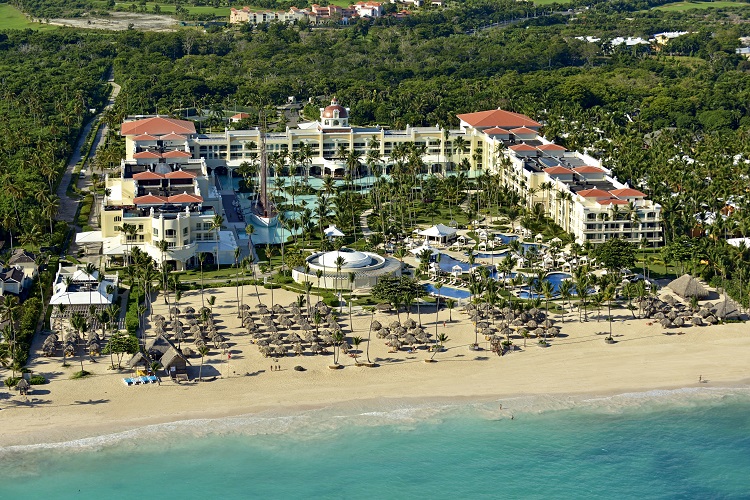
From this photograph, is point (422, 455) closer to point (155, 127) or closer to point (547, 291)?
point (547, 291)

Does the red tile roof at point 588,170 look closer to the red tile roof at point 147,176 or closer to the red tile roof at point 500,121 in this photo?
the red tile roof at point 500,121

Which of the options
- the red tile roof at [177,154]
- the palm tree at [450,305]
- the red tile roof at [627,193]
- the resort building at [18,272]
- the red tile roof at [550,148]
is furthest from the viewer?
the red tile roof at [550,148]

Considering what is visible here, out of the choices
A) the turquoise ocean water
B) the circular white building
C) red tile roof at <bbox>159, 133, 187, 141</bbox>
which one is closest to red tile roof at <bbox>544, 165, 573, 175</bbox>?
the circular white building

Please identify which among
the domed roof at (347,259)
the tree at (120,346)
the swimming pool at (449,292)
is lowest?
the swimming pool at (449,292)

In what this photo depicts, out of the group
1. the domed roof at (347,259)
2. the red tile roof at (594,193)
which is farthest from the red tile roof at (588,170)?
the domed roof at (347,259)

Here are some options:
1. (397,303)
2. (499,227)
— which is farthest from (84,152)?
(397,303)

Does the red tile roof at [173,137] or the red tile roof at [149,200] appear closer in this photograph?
the red tile roof at [149,200]

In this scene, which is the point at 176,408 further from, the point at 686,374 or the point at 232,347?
the point at 686,374

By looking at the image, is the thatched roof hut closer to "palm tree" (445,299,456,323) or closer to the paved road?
"palm tree" (445,299,456,323)
